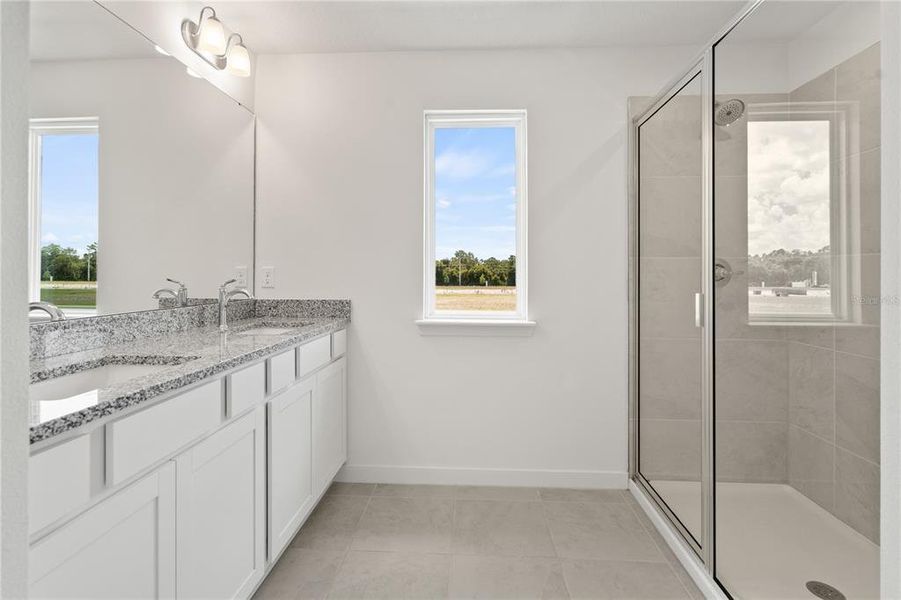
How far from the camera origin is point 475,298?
2.64m

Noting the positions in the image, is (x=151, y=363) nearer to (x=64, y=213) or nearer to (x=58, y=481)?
(x=64, y=213)

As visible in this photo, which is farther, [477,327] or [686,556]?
[477,327]

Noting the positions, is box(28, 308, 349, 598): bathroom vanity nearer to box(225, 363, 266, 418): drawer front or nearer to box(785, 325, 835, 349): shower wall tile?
box(225, 363, 266, 418): drawer front

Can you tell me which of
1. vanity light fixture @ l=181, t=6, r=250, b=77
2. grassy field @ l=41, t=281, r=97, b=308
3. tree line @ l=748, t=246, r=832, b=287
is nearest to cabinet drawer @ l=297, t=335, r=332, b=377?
grassy field @ l=41, t=281, r=97, b=308

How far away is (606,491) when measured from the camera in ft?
7.97

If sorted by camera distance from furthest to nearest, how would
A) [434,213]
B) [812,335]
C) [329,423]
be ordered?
[434,213] → [329,423] → [812,335]

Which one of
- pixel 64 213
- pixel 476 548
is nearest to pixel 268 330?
pixel 64 213

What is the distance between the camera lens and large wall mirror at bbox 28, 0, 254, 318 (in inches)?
54.5

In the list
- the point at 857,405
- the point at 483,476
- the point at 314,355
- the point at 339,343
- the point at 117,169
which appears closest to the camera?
the point at 857,405

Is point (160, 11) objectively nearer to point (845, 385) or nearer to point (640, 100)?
point (640, 100)

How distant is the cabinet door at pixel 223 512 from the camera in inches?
A: 45.1

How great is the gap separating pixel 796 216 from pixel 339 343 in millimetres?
2027

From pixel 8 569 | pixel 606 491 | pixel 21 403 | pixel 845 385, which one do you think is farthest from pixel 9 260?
pixel 606 491

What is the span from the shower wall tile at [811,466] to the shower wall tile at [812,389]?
3 cm
